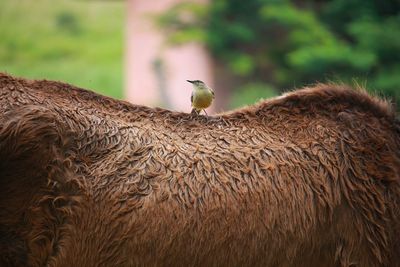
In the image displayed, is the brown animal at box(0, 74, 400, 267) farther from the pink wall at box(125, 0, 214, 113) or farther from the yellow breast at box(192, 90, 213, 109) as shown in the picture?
the pink wall at box(125, 0, 214, 113)

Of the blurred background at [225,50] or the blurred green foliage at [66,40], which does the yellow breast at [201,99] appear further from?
the blurred green foliage at [66,40]

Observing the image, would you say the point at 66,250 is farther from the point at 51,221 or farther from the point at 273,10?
the point at 273,10

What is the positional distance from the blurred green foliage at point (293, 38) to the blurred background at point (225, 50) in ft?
0.08

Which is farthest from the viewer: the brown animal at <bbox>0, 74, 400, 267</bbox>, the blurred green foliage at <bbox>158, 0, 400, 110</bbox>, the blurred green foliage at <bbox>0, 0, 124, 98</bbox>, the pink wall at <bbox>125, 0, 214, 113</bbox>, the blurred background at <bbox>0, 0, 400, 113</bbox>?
the blurred green foliage at <bbox>0, 0, 124, 98</bbox>

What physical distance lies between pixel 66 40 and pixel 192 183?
1612 cm

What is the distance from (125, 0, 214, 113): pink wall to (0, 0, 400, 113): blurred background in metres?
0.02

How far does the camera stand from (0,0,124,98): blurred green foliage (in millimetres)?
18047

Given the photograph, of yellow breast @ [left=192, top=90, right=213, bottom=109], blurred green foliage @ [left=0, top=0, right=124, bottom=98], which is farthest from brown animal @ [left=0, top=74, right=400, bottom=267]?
blurred green foliage @ [left=0, top=0, right=124, bottom=98]

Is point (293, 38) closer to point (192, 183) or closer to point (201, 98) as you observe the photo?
point (201, 98)

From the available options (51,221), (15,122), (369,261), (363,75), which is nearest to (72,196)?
(51,221)

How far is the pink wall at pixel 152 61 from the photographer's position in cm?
1725

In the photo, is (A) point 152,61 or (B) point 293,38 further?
(A) point 152,61

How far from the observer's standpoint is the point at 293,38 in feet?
55.3

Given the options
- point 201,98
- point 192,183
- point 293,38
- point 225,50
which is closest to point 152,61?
point 225,50
